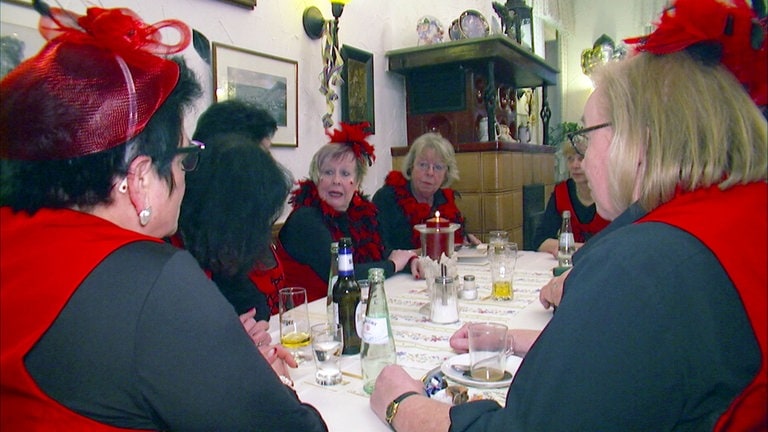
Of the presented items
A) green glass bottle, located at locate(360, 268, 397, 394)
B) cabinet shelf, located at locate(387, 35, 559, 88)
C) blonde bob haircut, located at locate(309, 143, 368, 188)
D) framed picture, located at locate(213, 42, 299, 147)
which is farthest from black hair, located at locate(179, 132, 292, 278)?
cabinet shelf, located at locate(387, 35, 559, 88)

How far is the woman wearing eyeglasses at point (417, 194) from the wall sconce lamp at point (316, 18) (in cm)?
95

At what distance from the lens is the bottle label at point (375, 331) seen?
119cm

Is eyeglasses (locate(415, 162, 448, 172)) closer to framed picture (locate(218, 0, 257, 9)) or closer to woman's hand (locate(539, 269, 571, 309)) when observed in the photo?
framed picture (locate(218, 0, 257, 9))

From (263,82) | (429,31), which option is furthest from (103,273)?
(429,31)

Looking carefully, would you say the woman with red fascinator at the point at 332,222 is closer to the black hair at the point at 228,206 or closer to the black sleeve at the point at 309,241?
the black sleeve at the point at 309,241

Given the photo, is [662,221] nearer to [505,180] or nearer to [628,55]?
[628,55]

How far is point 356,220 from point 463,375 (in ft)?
5.18

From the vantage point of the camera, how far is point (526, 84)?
209 inches

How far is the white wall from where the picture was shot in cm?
257

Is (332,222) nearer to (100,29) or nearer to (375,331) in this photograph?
(375,331)

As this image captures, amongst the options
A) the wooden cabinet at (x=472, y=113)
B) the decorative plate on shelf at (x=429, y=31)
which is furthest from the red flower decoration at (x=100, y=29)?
the decorative plate on shelf at (x=429, y=31)

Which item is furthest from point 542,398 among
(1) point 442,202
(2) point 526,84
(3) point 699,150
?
(2) point 526,84

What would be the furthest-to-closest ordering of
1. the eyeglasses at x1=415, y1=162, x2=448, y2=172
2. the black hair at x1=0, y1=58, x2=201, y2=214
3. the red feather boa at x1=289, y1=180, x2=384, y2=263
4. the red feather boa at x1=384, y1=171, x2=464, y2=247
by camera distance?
the eyeglasses at x1=415, y1=162, x2=448, y2=172 < the red feather boa at x1=384, y1=171, x2=464, y2=247 < the red feather boa at x1=289, y1=180, x2=384, y2=263 < the black hair at x1=0, y1=58, x2=201, y2=214

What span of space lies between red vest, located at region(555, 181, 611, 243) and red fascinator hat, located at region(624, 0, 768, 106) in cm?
234
